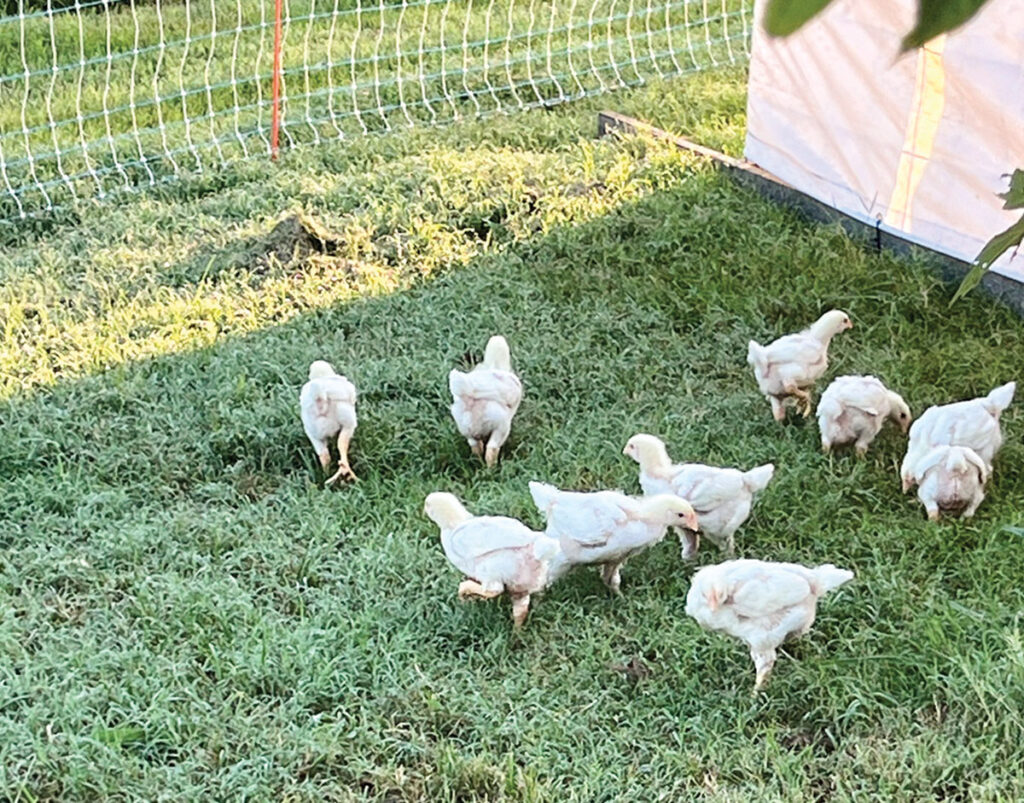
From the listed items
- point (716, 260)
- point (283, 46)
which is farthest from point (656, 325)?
point (283, 46)

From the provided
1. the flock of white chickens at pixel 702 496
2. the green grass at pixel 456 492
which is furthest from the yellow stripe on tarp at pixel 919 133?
the flock of white chickens at pixel 702 496

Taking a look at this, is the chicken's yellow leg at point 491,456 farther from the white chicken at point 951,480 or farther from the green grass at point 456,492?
the white chicken at point 951,480

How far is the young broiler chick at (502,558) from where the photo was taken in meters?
2.71

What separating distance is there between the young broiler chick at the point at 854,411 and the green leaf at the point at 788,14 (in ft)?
9.69

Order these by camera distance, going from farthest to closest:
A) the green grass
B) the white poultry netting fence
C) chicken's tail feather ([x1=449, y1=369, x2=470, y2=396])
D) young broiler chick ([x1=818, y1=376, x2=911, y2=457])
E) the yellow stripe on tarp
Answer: the white poultry netting fence < the yellow stripe on tarp < chicken's tail feather ([x1=449, y1=369, x2=470, y2=396]) < young broiler chick ([x1=818, y1=376, x2=911, y2=457]) < the green grass

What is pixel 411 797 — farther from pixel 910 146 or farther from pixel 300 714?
pixel 910 146

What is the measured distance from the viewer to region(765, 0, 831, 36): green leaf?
17.6 inches

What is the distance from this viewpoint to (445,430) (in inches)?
146

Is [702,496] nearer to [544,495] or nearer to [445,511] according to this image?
[544,495]

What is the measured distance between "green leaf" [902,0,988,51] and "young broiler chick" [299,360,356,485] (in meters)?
2.96

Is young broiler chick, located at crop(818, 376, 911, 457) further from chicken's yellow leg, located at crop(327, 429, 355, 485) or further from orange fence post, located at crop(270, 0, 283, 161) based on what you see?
orange fence post, located at crop(270, 0, 283, 161)

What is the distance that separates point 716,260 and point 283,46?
3548mm

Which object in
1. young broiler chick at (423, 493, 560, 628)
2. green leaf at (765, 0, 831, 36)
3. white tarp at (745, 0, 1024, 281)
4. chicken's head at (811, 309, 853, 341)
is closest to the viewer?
green leaf at (765, 0, 831, 36)

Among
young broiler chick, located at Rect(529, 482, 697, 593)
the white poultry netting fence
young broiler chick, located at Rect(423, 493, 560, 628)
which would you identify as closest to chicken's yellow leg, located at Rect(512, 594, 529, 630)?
young broiler chick, located at Rect(423, 493, 560, 628)
